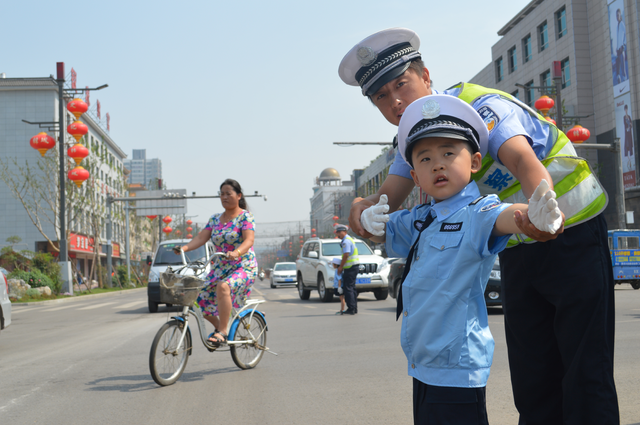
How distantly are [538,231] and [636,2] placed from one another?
33.1m

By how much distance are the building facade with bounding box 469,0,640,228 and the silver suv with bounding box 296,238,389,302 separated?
492 inches

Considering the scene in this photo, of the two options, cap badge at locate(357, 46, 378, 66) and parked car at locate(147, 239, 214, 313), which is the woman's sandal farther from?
parked car at locate(147, 239, 214, 313)

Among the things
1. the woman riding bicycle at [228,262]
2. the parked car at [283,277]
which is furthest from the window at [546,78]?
the woman riding bicycle at [228,262]

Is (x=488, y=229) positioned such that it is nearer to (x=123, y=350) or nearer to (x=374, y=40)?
(x=374, y=40)

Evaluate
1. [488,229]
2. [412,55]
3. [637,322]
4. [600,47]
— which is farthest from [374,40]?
[600,47]

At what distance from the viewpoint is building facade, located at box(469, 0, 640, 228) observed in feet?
99.0

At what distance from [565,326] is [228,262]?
4434mm

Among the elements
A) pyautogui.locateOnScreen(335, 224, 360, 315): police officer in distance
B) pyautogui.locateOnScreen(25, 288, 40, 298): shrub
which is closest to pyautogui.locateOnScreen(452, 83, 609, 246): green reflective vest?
pyautogui.locateOnScreen(335, 224, 360, 315): police officer in distance

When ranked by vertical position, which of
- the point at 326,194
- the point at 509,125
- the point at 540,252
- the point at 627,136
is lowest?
the point at 540,252

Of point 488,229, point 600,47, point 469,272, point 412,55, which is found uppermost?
point 600,47

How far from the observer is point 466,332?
204 centimetres

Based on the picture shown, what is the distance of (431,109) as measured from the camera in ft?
6.89

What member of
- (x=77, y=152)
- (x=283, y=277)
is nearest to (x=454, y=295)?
(x=77, y=152)

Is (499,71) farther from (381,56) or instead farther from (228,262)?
(381,56)
